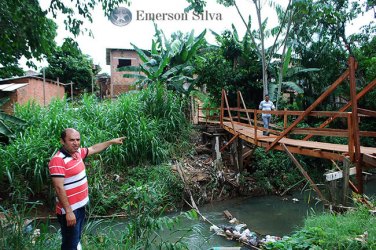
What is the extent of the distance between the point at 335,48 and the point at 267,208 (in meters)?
9.71

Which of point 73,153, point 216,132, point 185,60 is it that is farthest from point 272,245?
point 185,60

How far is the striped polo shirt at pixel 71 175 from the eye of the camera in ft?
8.62

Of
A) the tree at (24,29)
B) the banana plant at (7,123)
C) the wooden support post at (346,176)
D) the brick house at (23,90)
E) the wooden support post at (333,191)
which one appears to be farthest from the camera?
the brick house at (23,90)

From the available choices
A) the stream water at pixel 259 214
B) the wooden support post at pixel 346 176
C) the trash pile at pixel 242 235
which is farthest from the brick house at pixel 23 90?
the wooden support post at pixel 346 176

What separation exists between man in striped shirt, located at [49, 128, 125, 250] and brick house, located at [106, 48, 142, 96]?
55.3 feet

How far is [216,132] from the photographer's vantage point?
1020 centimetres

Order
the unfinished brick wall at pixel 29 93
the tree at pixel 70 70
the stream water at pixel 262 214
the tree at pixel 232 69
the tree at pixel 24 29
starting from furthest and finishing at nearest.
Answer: the tree at pixel 70 70, the tree at pixel 232 69, the unfinished brick wall at pixel 29 93, the stream water at pixel 262 214, the tree at pixel 24 29

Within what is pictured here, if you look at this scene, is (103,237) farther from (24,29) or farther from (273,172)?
(273,172)

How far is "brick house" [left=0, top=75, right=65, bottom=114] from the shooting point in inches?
439

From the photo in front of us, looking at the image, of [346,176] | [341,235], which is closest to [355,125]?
[346,176]

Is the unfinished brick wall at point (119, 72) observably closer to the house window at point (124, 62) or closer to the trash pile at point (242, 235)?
the house window at point (124, 62)

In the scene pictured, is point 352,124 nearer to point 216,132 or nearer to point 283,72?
point 216,132

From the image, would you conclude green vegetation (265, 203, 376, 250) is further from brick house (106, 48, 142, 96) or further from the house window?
the house window

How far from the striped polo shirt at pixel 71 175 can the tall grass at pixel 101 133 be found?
4.48 m
